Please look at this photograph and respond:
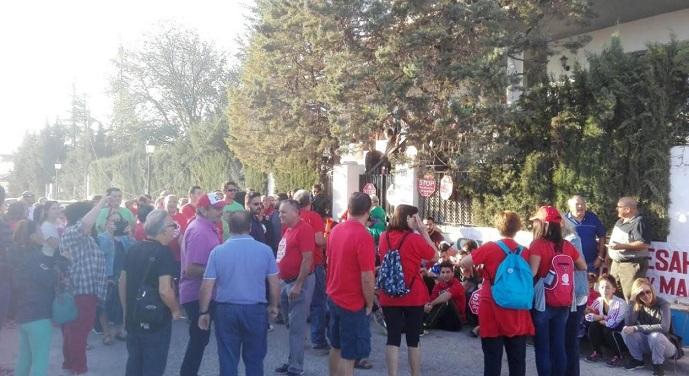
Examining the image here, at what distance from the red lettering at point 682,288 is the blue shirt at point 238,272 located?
5986 mm

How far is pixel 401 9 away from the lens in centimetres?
1184

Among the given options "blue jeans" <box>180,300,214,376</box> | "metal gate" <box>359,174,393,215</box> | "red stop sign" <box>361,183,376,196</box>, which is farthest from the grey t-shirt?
"red stop sign" <box>361,183,376,196</box>

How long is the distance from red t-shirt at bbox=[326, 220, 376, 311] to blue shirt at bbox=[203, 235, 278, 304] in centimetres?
Result: 66

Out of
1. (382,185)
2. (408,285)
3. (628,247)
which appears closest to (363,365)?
(408,285)

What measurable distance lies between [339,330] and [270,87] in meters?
11.6

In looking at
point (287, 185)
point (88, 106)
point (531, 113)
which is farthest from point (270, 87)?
point (88, 106)

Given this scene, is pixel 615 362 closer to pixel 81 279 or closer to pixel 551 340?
pixel 551 340

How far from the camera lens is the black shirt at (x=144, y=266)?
525 centimetres

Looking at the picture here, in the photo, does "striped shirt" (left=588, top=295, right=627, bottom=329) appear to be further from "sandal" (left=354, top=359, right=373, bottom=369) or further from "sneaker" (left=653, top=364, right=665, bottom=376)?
"sandal" (left=354, top=359, right=373, bottom=369)

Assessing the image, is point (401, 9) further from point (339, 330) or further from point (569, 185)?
point (339, 330)

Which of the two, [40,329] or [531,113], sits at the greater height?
[531,113]

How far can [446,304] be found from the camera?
32.0 ft

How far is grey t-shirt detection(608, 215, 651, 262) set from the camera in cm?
881

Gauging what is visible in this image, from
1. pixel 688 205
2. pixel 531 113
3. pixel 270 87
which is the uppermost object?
pixel 270 87
